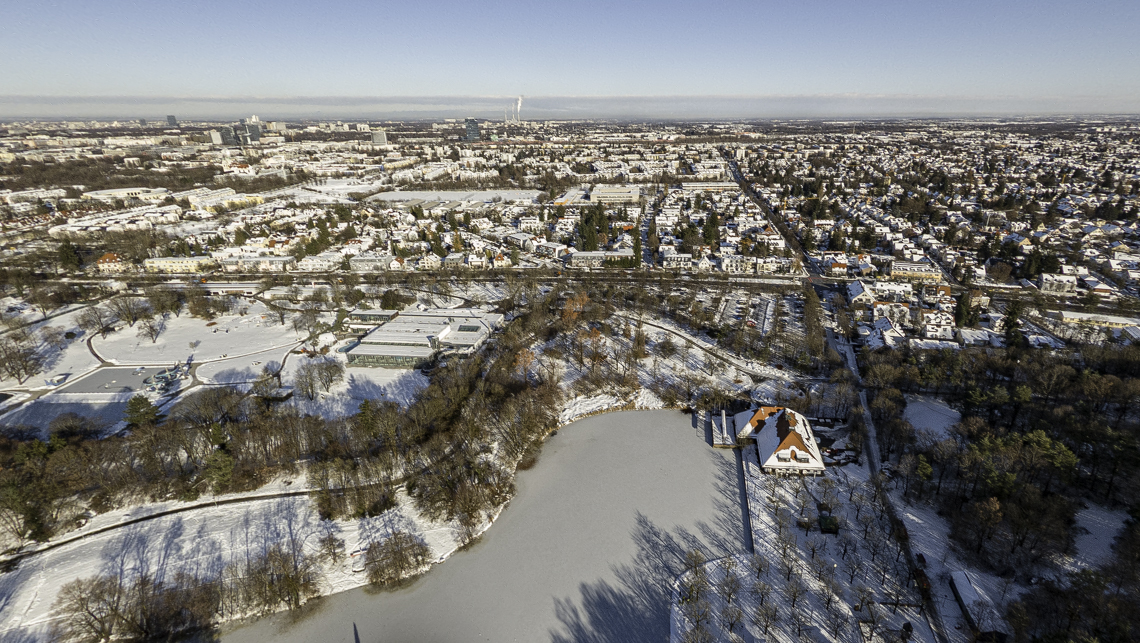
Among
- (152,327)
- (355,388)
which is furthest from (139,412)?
(152,327)

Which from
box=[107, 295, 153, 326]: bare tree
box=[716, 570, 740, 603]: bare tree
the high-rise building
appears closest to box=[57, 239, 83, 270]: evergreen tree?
box=[107, 295, 153, 326]: bare tree

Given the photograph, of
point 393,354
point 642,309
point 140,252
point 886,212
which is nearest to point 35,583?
point 393,354

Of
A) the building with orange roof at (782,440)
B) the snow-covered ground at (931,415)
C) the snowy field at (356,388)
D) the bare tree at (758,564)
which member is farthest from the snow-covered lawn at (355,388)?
the snow-covered ground at (931,415)

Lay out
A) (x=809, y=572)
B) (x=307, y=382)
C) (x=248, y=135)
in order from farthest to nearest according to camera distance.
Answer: (x=248, y=135)
(x=307, y=382)
(x=809, y=572)

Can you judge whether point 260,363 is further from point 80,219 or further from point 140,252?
point 80,219

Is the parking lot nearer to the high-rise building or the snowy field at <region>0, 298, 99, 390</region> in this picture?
the snowy field at <region>0, 298, 99, 390</region>

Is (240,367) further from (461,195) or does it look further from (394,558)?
(461,195)
